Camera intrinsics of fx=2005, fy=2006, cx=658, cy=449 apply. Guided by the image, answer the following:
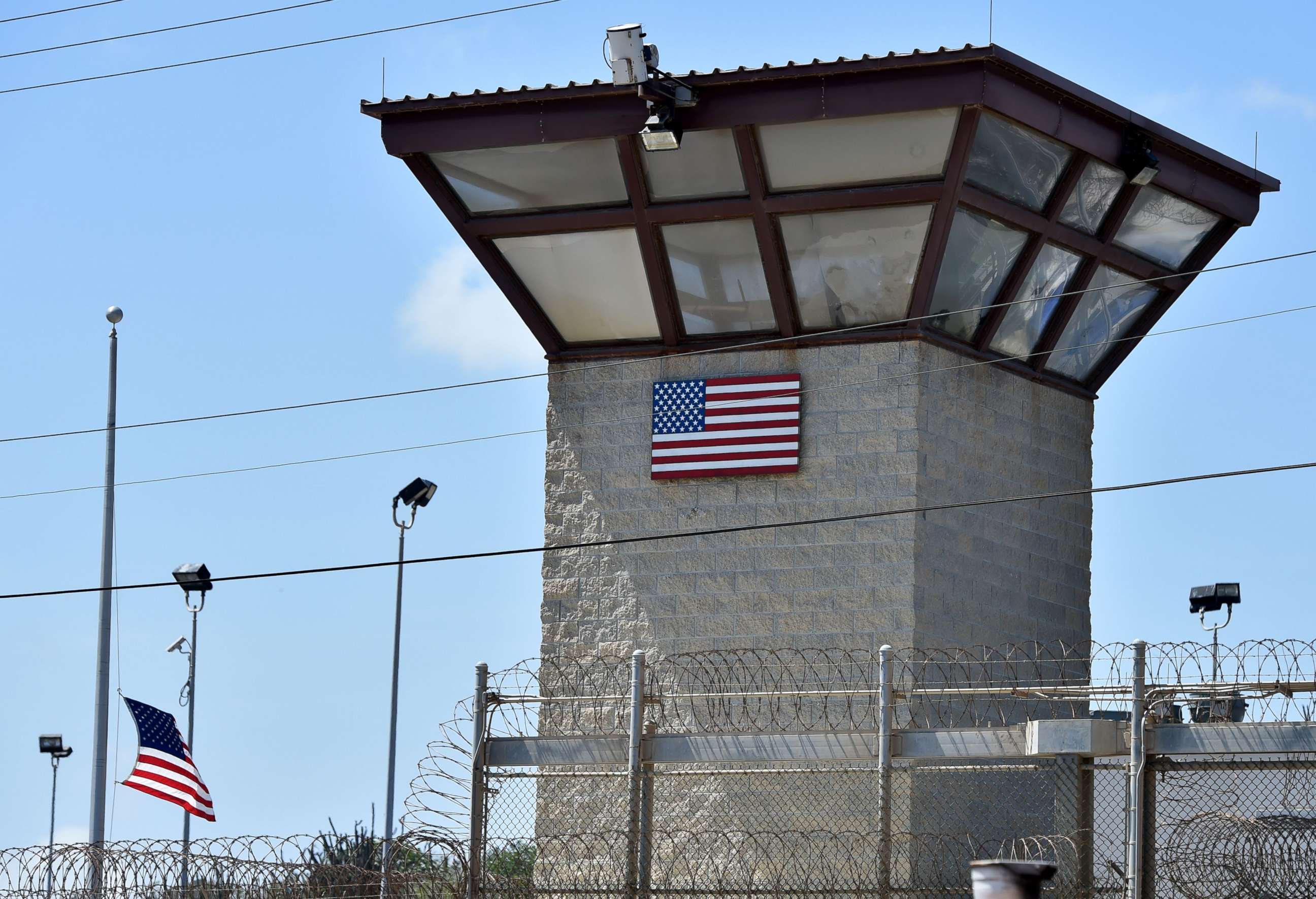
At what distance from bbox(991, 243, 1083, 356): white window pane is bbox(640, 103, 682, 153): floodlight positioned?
4221 mm

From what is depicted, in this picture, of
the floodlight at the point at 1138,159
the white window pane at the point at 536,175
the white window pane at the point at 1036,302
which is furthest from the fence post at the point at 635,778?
the floodlight at the point at 1138,159

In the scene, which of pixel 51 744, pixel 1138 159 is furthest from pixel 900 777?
pixel 51 744

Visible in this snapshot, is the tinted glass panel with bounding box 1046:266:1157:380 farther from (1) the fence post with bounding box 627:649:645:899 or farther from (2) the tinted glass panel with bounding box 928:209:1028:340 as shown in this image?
(1) the fence post with bounding box 627:649:645:899

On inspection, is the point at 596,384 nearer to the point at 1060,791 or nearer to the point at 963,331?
the point at 963,331

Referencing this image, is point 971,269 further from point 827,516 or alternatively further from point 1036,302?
point 827,516

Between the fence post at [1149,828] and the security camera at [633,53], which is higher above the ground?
the security camera at [633,53]

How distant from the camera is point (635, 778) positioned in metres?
15.8

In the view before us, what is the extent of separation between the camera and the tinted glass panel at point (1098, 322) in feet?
73.0

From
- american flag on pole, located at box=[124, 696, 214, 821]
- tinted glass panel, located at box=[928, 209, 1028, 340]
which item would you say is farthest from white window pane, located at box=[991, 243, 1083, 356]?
american flag on pole, located at box=[124, 696, 214, 821]

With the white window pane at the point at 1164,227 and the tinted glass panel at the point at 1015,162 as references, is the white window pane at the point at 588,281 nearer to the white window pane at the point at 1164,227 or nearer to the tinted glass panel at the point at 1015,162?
the tinted glass panel at the point at 1015,162

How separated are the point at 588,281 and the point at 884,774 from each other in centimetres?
833

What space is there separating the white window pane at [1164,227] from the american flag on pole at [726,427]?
413cm

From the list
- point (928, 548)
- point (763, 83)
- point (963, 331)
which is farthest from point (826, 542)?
point (763, 83)

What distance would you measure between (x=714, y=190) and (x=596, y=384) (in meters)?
2.76
